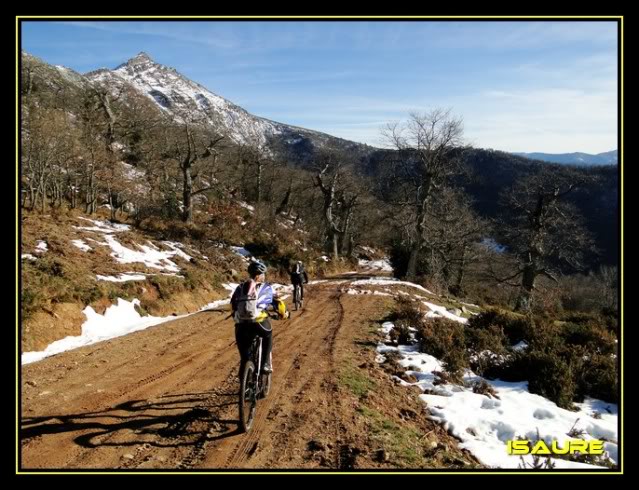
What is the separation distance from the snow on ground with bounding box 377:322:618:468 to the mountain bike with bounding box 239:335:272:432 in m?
3.24

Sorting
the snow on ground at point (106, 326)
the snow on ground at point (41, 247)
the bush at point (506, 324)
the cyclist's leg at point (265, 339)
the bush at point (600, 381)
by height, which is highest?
the snow on ground at point (41, 247)

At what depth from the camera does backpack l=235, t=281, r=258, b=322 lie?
5.84 metres

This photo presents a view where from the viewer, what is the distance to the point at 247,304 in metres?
5.85

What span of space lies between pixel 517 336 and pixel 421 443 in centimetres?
901

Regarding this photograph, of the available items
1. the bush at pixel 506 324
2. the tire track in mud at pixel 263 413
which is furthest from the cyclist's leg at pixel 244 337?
the bush at pixel 506 324

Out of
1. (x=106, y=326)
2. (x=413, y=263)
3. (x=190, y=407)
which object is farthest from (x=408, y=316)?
(x=413, y=263)

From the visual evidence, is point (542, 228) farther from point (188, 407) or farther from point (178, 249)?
point (188, 407)

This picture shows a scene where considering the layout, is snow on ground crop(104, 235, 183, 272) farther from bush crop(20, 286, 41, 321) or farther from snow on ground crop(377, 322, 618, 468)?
snow on ground crop(377, 322, 618, 468)

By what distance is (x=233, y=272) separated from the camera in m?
23.3

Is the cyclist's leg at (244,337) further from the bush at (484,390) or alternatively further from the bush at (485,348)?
the bush at (485,348)

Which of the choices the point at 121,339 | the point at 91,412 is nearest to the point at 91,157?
the point at 121,339

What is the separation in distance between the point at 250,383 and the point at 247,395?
0.17 metres

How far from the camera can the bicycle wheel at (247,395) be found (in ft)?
18.1
